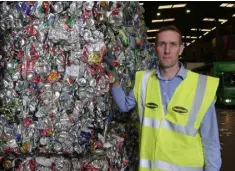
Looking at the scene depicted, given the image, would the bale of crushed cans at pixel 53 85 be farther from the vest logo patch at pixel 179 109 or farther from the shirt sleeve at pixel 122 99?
the vest logo patch at pixel 179 109

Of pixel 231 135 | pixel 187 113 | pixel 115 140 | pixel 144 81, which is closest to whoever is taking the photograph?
pixel 187 113

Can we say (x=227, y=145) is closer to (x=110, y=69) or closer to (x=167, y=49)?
(x=110, y=69)

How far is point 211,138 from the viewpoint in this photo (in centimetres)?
186

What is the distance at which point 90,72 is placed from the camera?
86.0 inches

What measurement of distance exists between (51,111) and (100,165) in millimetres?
455

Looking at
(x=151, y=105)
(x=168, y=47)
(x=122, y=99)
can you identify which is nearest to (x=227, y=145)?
(x=122, y=99)

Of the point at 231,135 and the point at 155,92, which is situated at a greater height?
the point at 155,92

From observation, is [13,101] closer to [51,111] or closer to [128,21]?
[51,111]

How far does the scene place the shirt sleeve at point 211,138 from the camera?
185 centimetres

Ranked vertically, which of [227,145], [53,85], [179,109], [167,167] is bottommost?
[227,145]

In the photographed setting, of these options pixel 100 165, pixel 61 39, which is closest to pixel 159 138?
pixel 100 165

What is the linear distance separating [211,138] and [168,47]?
0.54 m

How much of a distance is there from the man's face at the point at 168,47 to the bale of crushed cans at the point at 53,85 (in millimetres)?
436

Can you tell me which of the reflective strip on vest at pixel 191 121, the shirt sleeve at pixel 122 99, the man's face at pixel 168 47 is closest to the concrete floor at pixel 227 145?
the shirt sleeve at pixel 122 99
